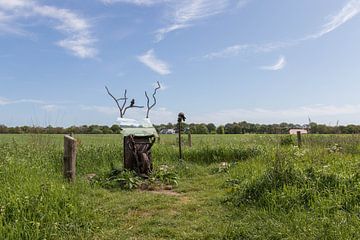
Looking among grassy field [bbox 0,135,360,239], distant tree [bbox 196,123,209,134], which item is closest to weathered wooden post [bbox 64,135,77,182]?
grassy field [bbox 0,135,360,239]

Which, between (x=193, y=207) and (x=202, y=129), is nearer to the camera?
(x=193, y=207)

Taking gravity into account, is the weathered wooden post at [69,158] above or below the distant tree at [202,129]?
below

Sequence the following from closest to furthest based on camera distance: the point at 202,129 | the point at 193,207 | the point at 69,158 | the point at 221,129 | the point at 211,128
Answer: the point at 193,207 < the point at 69,158 < the point at 221,129 < the point at 202,129 < the point at 211,128

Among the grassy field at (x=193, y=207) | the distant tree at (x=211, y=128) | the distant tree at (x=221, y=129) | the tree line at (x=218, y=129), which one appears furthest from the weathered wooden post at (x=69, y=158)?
the distant tree at (x=211, y=128)

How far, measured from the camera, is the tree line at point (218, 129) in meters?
12.4

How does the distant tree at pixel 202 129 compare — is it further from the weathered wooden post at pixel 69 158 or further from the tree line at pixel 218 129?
the weathered wooden post at pixel 69 158

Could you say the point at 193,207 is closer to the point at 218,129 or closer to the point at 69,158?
the point at 69,158

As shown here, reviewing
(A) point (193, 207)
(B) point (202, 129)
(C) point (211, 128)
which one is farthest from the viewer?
(C) point (211, 128)

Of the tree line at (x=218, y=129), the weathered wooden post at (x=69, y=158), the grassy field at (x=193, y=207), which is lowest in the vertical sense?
the grassy field at (x=193, y=207)

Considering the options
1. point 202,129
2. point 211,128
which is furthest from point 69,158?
point 211,128

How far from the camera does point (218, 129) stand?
36.4 m

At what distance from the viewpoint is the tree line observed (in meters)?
12.4

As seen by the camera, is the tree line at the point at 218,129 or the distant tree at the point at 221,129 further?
the distant tree at the point at 221,129

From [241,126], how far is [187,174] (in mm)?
29582
